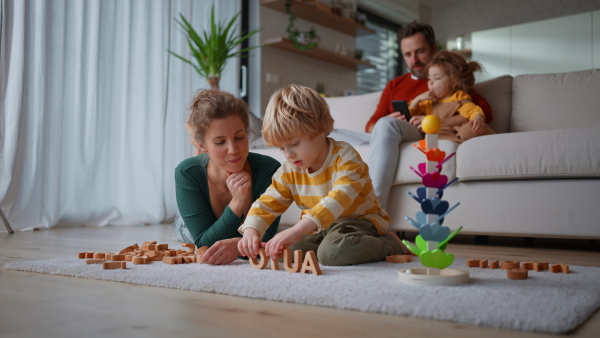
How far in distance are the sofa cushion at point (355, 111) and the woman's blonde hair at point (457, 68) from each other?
0.77 meters

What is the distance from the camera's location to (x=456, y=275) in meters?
1.24

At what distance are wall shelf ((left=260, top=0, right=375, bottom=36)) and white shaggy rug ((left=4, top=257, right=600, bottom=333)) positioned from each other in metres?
3.75

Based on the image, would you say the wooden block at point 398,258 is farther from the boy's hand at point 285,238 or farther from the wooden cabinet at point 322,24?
the wooden cabinet at point 322,24

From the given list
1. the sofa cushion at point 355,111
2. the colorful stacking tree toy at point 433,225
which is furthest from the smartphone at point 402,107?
the colorful stacking tree toy at point 433,225

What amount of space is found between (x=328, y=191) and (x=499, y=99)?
1.71 metres

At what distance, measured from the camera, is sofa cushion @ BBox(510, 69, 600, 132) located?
9.18 ft

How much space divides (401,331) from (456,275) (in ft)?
1.34

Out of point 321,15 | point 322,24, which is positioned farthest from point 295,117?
point 322,24

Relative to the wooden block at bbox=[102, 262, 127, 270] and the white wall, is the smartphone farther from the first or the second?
the white wall

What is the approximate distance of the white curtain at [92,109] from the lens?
3193 millimetres

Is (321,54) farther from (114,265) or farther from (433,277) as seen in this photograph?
(433,277)

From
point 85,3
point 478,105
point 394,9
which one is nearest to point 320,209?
point 478,105

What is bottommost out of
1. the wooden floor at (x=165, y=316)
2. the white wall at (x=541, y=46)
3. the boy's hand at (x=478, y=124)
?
the wooden floor at (x=165, y=316)

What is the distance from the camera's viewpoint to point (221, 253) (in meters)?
1.62
